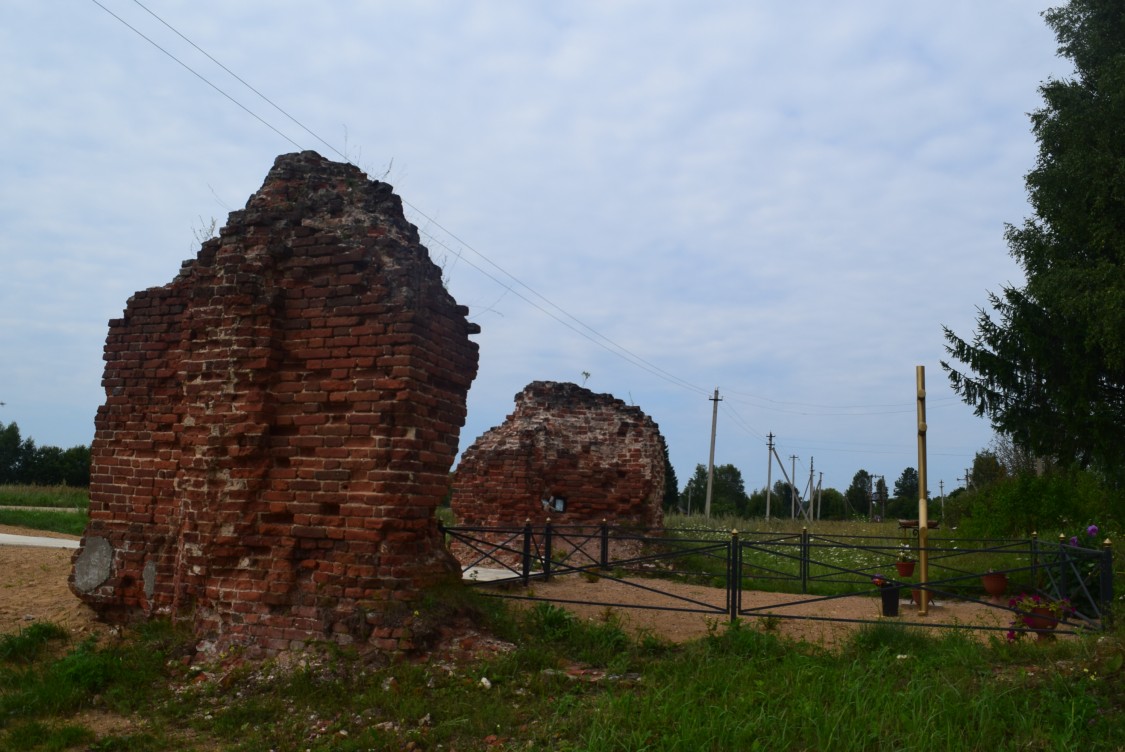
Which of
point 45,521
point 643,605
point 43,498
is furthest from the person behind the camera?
point 43,498

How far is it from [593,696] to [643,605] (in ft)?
11.1

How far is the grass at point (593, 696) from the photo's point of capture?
4.42 m

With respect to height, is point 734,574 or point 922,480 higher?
point 922,480

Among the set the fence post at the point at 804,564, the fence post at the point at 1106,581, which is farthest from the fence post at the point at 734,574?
the fence post at the point at 804,564

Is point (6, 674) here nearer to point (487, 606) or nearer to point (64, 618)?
point (64, 618)

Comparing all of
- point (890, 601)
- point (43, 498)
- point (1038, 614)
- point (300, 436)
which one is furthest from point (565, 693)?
point (43, 498)

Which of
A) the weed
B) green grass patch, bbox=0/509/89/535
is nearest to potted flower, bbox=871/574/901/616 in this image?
the weed

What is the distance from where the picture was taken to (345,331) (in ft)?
21.3

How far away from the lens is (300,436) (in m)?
6.52

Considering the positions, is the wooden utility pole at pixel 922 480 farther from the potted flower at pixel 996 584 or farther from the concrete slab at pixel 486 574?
the concrete slab at pixel 486 574

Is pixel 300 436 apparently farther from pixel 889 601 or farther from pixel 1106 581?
pixel 889 601

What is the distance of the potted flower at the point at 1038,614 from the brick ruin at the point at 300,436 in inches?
180

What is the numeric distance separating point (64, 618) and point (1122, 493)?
1613cm

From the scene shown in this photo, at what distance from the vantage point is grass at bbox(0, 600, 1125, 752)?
4.42 m
